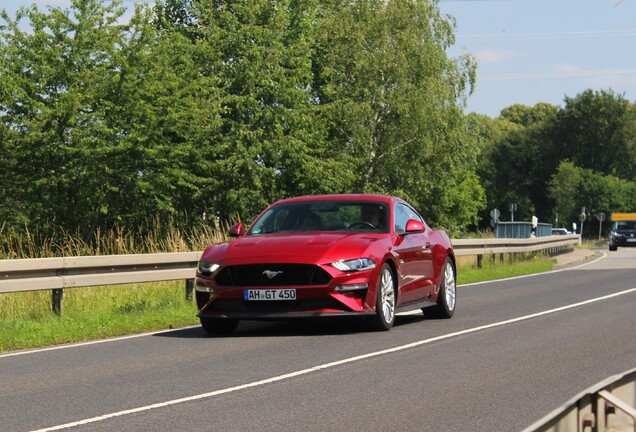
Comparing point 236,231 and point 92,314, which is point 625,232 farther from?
point 236,231

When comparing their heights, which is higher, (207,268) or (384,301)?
(207,268)

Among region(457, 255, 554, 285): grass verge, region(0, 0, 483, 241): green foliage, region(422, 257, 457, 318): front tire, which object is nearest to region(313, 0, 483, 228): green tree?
region(0, 0, 483, 241): green foliage

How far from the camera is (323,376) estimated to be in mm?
9258

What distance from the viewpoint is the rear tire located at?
43.0 feet

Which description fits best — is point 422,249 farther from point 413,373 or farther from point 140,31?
point 140,31

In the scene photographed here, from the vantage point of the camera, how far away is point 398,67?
5769 centimetres

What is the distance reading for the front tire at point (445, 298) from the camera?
591 inches

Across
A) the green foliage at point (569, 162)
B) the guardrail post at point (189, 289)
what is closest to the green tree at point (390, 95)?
the guardrail post at point (189, 289)

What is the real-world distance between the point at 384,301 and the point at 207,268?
195cm

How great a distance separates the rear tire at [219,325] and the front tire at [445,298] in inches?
116

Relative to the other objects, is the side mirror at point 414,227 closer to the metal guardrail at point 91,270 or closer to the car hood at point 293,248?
the car hood at point 293,248

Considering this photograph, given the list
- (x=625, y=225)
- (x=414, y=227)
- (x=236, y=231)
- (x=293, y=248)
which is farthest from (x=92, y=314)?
(x=625, y=225)

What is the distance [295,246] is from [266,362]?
2.62m

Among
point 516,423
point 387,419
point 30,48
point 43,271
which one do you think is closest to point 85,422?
point 387,419
